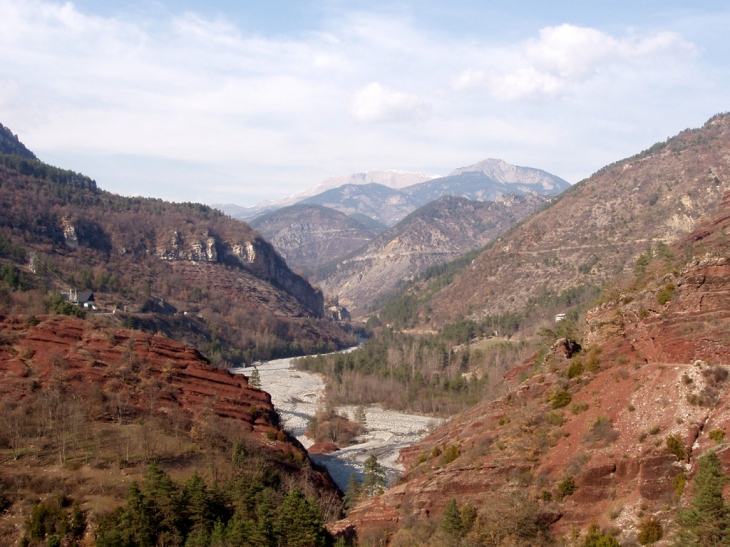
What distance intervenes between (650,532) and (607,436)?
5.86 metres

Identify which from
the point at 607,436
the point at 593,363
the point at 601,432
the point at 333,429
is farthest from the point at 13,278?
the point at 607,436

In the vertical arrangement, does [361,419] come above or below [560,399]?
below

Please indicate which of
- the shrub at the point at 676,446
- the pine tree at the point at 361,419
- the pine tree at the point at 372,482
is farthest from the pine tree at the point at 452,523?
the pine tree at the point at 361,419

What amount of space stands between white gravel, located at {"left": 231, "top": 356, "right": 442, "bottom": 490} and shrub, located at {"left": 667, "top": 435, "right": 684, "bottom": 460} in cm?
3077

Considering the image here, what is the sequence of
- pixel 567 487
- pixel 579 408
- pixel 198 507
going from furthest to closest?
pixel 198 507 → pixel 579 408 → pixel 567 487

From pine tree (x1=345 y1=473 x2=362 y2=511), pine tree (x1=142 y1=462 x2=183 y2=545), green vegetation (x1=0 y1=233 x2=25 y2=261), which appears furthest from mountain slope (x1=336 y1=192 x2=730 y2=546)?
green vegetation (x1=0 y1=233 x2=25 y2=261)

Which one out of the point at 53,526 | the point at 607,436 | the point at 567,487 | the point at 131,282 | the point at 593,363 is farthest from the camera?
the point at 131,282

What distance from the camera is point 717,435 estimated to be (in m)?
25.6

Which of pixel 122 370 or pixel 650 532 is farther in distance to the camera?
pixel 122 370

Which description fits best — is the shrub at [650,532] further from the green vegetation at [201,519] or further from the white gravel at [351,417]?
the white gravel at [351,417]

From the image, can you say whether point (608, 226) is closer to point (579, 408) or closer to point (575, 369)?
point (575, 369)

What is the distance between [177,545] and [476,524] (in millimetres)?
15007

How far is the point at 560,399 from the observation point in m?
34.6

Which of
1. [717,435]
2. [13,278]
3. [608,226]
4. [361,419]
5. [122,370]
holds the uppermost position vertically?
[608,226]
